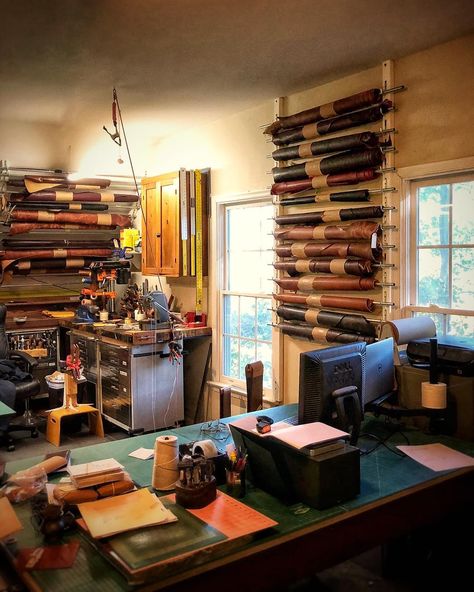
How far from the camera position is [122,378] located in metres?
5.05

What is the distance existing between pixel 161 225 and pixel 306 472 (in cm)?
403

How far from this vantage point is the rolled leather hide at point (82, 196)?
5938mm

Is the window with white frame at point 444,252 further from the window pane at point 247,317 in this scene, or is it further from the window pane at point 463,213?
the window pane at point 247,317

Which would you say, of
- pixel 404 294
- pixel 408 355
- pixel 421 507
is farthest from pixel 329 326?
pixel 421 507

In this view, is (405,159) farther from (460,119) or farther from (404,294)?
(404,294)

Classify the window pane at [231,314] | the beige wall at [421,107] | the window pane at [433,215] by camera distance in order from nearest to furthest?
the beige wall at [421,107]
the window pane at [433,215]
the window pane at [231,314]

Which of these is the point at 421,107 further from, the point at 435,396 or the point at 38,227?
the point at 38,227

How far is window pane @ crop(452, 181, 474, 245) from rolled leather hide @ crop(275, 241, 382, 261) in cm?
52

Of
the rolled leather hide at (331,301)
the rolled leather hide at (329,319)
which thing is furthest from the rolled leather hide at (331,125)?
the rolled leather hide at (329,319)

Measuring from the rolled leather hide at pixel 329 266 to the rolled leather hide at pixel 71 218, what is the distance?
8.66 feet

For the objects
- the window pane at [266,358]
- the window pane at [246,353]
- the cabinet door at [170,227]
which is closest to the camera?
the window pane at [266,358]

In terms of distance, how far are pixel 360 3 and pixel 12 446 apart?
4.31 m

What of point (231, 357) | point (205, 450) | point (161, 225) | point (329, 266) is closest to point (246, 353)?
point (231, 357)

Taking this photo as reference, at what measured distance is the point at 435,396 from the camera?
9.42 feet
